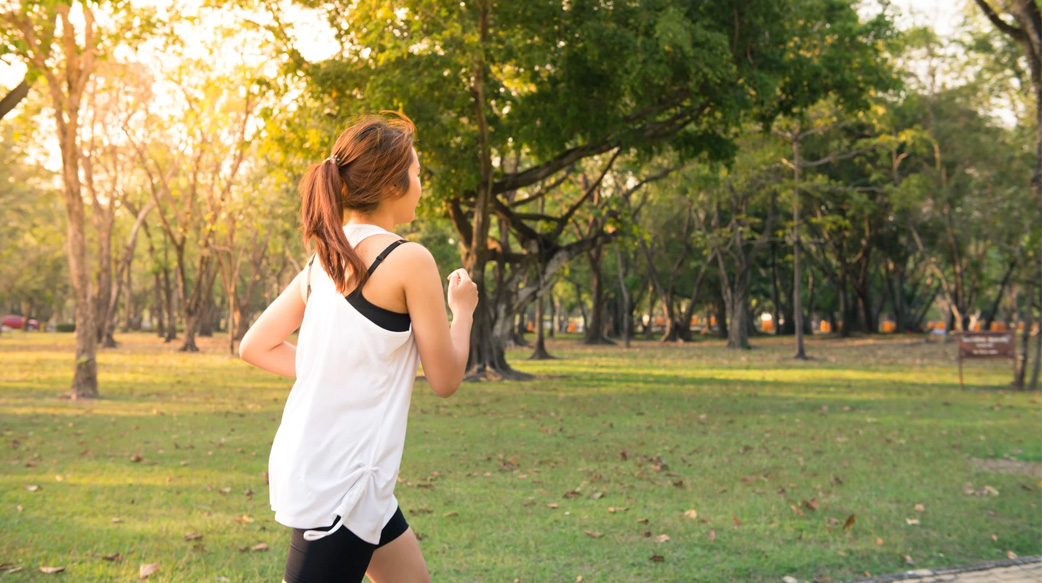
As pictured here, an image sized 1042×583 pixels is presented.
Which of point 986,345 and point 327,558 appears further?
point 986,345

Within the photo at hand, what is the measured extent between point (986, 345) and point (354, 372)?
63.1ft

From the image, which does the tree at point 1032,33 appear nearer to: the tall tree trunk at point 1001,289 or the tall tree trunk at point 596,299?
the tall tree trunk at point 596,299

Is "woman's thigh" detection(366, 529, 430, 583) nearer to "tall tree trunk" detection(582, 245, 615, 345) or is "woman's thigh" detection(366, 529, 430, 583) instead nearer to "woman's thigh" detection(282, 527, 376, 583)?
"woman's thigh" detection(282, 527, 376, 583)

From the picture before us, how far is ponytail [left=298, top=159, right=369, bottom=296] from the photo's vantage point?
2.37m

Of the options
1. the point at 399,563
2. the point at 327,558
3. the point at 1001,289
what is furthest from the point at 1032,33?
the point at 1001,289

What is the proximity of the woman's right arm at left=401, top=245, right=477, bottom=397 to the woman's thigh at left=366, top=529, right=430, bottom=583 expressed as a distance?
46cm

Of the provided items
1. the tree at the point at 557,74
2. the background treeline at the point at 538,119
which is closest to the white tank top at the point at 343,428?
the background treeline at the point at 538,119

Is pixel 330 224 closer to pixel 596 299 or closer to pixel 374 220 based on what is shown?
pixel 374 220

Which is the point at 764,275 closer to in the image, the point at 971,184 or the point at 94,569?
the point at 971,184

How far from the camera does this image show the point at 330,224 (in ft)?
7.98

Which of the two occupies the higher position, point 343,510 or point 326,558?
point 343,510

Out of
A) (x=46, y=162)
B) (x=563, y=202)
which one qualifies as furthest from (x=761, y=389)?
(x=46, y=162)

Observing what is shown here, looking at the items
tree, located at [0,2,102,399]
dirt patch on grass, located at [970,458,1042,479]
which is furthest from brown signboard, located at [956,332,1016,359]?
tree, located at [0,2,102,399]

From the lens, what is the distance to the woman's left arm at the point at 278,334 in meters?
2.69
